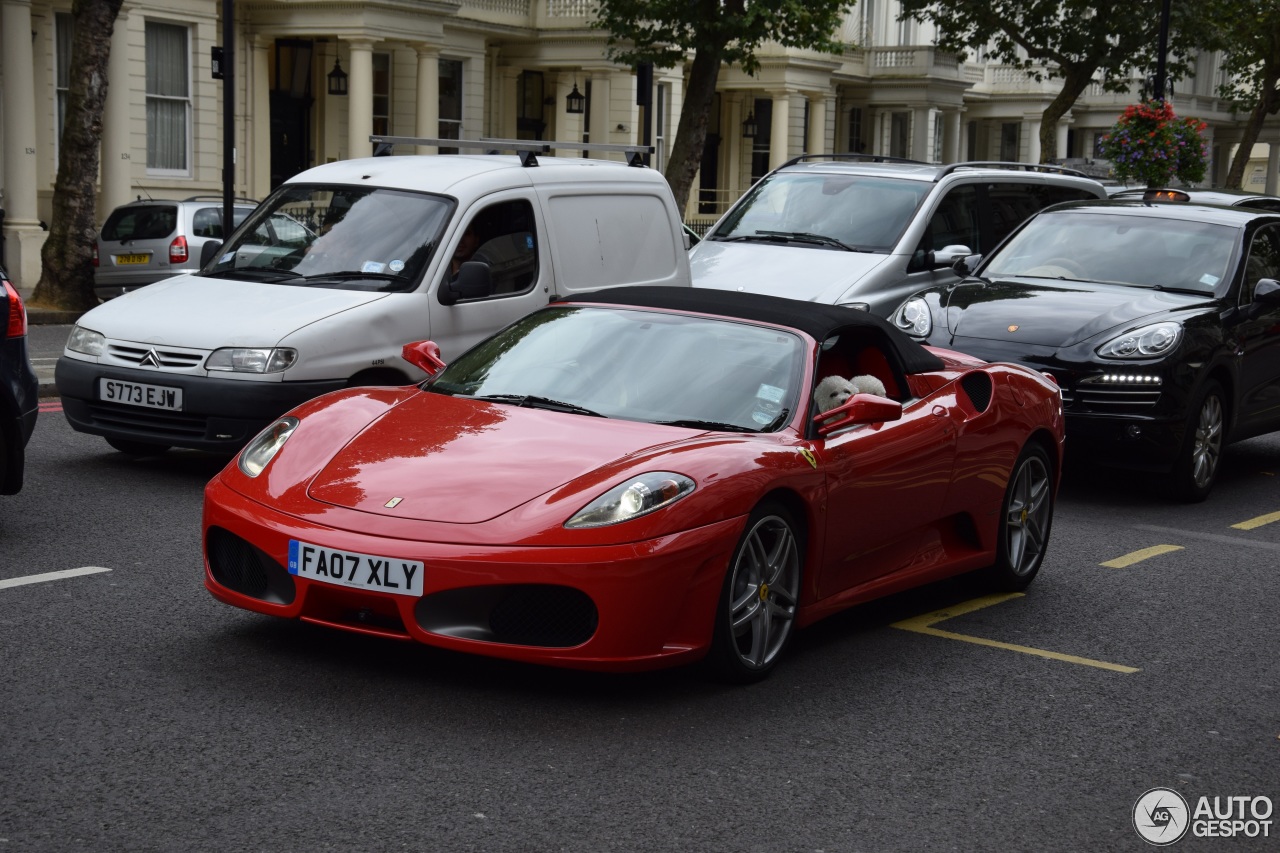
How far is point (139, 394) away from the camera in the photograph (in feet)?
30.4

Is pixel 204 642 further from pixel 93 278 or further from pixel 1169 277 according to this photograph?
pixel 93 278

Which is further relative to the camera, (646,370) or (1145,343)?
(1145,343)

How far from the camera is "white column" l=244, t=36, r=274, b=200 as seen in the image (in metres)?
32.1

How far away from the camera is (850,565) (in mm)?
6422

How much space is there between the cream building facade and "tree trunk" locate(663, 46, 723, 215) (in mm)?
2178

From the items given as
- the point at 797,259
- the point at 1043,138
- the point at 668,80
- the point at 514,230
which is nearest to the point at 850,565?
the point at 514,230

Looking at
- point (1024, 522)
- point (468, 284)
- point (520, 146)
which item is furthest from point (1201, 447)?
point (520, 146)

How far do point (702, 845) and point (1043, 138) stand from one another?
37.3 m

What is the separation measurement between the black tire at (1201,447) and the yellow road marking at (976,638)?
3138mm

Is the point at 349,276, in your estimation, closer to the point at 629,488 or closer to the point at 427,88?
the point at 629,488

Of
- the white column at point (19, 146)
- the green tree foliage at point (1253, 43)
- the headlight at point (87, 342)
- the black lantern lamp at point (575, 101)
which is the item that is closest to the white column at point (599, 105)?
the black lantern lamp at point (575, 101)

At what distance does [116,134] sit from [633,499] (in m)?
22.7
